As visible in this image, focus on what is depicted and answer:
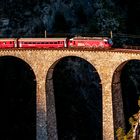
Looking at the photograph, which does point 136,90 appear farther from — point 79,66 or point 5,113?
point 5,113

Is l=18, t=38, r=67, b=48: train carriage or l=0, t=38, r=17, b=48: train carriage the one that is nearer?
l=18, t=38, r=67, b=48: train carriage

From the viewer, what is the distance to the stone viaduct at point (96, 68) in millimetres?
71438

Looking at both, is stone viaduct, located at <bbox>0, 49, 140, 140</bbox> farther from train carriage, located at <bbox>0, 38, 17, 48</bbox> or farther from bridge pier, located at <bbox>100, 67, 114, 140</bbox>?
train carriage, located at <bbox>0, 38, 17, 48</bbox>

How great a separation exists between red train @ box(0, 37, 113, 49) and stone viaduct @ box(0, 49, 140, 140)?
2.41m

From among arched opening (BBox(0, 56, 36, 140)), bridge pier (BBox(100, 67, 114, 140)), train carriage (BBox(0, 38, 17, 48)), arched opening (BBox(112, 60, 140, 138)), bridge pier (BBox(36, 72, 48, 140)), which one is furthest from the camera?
arched opening (BBox(112, 60, 140, 138))

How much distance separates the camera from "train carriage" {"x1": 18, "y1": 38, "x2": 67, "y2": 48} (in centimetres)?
7850

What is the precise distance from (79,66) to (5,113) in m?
16.2

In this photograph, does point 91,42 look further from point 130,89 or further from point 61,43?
point 130,89

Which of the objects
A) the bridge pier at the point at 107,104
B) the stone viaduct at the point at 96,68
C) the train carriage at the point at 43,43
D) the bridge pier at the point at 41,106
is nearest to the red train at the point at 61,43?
the train carriage at the point at 43,43

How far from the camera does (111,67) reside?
2808 inches

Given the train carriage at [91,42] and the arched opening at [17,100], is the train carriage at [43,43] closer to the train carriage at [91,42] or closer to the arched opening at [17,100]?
the train carriage at [91,42]

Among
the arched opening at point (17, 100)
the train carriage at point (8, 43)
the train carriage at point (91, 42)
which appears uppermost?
the train carriage at point (91, 42)

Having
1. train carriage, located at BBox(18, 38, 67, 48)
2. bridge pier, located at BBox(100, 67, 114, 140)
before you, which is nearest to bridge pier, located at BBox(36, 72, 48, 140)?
train carriage, located at BBox(18, 38, 67, 48)

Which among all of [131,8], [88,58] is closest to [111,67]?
[88,58]
